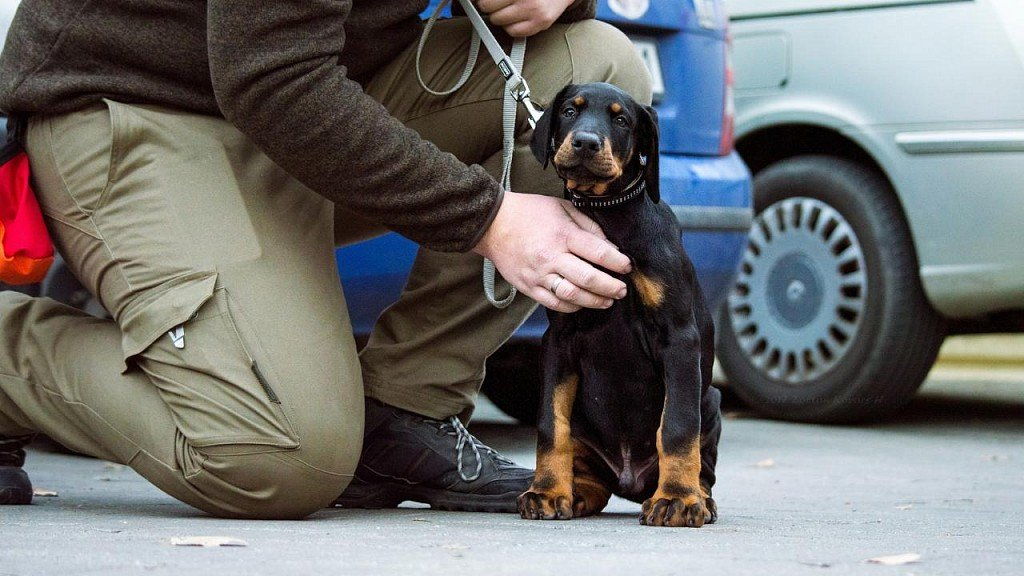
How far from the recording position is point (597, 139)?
2850 millimetres

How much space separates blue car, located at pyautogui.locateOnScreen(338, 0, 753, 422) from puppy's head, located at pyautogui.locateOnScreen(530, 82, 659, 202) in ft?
5.11

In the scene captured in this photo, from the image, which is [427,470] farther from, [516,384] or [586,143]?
[516,384]

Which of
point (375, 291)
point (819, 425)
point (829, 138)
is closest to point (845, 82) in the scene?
point (829, 138)

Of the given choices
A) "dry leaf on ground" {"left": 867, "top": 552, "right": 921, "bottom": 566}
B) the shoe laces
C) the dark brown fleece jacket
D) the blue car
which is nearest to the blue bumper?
the blue car

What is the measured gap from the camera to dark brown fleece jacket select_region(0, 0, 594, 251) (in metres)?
2.79

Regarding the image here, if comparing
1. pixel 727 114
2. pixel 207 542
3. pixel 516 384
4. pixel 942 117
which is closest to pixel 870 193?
pixel 942 117

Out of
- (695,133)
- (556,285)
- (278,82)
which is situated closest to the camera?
(278,82)

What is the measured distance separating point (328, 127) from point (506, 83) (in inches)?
21.1

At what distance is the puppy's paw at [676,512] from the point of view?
2.90m

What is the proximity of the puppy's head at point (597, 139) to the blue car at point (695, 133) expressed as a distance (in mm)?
1558

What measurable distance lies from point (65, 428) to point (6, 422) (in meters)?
0.16

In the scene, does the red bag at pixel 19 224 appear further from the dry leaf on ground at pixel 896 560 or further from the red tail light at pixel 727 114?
the red tail light at pixel 727 114

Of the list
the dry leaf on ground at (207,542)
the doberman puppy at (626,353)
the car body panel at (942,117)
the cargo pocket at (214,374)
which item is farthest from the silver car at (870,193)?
the dry leaf on ground at (207,542)

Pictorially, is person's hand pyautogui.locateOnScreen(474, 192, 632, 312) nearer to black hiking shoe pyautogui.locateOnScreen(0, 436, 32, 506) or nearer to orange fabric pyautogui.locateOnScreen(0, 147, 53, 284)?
orange fabric pyautogui.locateOnScreen(0, 147, 53, 284)
